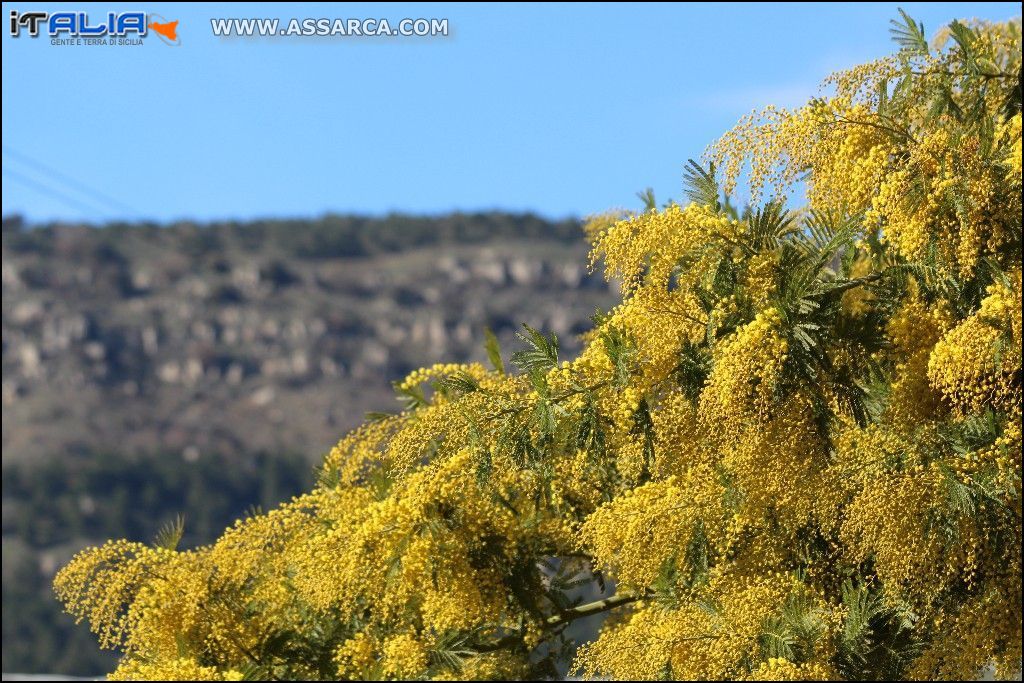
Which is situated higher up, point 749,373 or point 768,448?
point 749,373

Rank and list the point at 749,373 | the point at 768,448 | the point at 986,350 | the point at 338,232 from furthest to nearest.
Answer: the point at 338,232
the point at 768,448
the point at 749,373
the point at 986,350

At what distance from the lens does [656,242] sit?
20.6ft

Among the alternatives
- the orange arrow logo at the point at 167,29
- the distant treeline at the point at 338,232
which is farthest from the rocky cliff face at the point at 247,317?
the orange arrow logo at the point at 167,29

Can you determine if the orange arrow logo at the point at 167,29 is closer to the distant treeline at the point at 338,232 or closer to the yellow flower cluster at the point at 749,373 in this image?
the yellow flower cluster at the point at 749,373

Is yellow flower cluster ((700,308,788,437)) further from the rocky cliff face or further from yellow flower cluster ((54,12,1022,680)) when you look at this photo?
the rocky cliff face

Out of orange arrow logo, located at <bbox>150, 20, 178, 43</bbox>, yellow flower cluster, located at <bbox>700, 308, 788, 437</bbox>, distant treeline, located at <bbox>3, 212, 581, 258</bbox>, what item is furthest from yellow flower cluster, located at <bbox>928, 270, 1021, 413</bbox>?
distant treeline, located at <bbox>3, 212, 581, 258</bbox>

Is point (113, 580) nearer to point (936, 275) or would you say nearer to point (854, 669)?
point (854, 669)

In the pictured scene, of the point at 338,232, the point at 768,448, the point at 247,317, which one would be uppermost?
the point at 338,232

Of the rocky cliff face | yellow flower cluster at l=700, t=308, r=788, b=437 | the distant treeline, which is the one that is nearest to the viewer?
yellow flower cluster at l=700, t=308, r=788, b=437

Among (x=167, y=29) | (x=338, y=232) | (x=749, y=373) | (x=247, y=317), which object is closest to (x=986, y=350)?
(x=749, y=373)

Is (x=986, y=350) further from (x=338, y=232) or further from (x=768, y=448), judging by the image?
→ (x=338, y=232)

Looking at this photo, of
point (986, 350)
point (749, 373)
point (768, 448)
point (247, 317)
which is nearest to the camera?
point (986, 350)

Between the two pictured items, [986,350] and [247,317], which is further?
[247,317]

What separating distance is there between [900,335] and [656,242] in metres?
1.09
